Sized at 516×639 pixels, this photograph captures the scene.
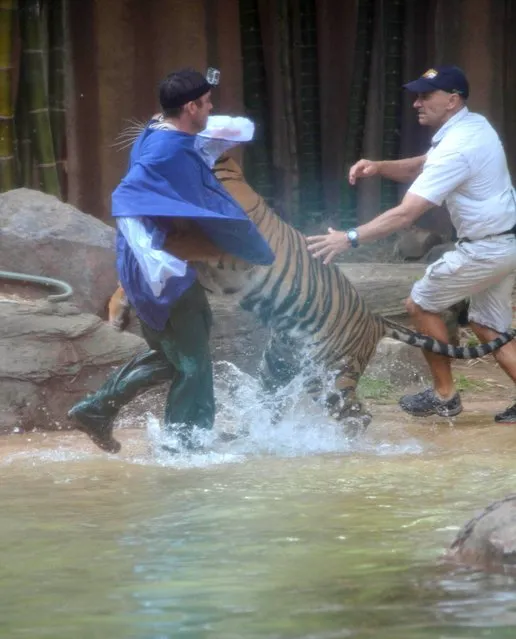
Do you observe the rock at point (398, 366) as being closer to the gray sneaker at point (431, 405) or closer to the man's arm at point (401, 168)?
the gray sneaker at point (431, 405)

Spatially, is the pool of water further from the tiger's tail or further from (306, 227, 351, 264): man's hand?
(306, 227, 351, 264): man's hand

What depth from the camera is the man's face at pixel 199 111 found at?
5195mm

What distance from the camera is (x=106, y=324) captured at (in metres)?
6.59

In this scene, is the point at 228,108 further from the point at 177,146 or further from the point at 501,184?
the point at 177,146

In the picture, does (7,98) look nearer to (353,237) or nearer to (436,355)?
(436,355)

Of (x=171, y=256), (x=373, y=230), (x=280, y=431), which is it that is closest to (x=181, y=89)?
(x=171, y=256)

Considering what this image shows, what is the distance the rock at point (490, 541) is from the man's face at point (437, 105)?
281cm

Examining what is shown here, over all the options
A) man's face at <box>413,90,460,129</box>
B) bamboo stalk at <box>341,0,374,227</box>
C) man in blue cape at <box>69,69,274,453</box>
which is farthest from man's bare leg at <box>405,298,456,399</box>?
bamboo stalk at <box>341,0,374,227</box>

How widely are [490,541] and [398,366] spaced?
383 cm

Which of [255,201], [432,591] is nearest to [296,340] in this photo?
[255,201]

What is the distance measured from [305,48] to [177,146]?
5.61 m

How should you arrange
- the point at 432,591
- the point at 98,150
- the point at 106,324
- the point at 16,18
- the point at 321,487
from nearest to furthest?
the point at 432,591
the point at 321,487
the point at 106,324
the point at 16,18
the point at 98,150

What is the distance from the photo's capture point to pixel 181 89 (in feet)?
16.9

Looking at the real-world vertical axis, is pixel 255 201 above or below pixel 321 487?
above
